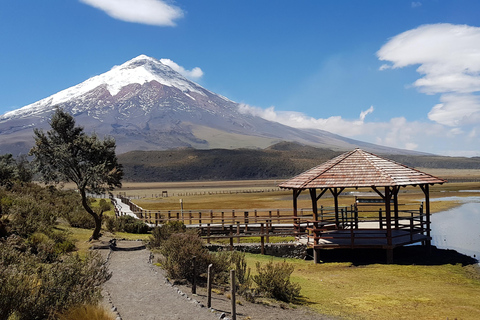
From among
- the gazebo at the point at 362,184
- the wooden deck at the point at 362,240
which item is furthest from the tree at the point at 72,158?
the wooden deck at the point at 362,240

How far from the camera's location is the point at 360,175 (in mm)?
19078

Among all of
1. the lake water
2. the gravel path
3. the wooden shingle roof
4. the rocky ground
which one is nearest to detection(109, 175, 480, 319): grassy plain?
the rocky ground


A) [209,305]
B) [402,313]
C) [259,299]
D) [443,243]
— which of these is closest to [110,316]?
[209,305]

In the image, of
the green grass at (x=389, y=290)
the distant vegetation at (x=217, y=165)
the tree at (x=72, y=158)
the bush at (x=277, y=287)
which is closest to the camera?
the green grass at (x=389, y=290)

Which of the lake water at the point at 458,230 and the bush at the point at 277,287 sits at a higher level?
the bush at the point at 277,287

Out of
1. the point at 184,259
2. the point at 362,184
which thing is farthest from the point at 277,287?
the point at 362,184

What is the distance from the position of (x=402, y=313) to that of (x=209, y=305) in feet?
16.7

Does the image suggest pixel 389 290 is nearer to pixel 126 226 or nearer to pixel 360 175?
pixel 360 175

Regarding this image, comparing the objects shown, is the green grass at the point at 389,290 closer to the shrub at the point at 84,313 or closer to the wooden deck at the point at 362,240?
the wooden deck at the point at 362,240

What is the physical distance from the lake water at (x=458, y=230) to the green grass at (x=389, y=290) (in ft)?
17.2

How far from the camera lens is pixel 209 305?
998cm

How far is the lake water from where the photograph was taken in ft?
74.0

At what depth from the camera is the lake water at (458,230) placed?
22542mm

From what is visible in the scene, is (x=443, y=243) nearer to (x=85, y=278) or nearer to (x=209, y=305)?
(x=209, y=305)
